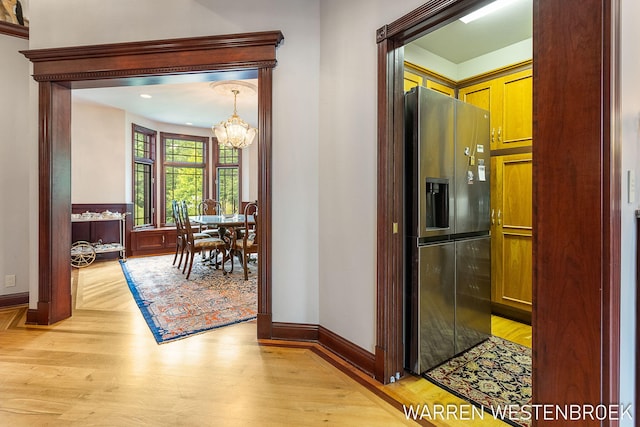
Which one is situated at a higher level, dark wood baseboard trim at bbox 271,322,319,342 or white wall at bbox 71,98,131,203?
white wall at bbox 71,98,131,203

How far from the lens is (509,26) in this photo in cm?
284

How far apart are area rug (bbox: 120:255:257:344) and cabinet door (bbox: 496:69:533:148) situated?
316 cm

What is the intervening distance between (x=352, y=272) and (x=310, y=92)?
1.50m

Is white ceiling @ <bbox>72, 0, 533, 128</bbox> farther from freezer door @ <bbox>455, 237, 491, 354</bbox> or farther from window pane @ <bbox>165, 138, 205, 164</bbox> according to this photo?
freezer door @ <bbox>455, 237, 491, 354</bbox>

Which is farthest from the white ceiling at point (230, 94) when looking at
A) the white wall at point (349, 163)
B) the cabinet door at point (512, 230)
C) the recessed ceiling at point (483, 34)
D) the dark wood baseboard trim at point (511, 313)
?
the dark wood baseboard trim at point (511, 313)

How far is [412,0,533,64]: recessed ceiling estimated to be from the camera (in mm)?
2633

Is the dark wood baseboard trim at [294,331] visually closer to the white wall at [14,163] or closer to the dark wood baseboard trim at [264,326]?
the dark wood baseboard trim at [264,326]

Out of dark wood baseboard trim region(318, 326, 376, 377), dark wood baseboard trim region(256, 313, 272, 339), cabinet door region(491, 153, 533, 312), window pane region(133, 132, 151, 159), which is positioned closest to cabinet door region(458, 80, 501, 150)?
cabinet door region(491, 153, 533, 312)

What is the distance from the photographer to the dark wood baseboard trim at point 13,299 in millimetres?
3465

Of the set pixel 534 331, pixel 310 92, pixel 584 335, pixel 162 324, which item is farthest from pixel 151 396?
pixel 310 92

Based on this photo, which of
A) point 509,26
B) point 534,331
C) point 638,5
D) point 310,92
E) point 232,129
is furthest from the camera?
point 232,129

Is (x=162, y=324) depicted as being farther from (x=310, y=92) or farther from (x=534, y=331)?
(x=534, y=331)

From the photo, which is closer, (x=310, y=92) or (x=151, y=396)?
(x=151, y=396)

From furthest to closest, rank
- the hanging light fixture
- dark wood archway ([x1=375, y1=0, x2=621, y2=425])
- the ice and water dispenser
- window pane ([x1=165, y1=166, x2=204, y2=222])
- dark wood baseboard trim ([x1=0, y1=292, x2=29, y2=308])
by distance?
window pane ([x1=165, y1=166, x2=204, y2=222]) → the hanging light fixture → dark wood baseboard trim ([x1=0, y1=292, x2=29, y2=308]) → the ice and water dispenser → dark wood archway ([x1=375, y1=0, x2=621, y2=425])
